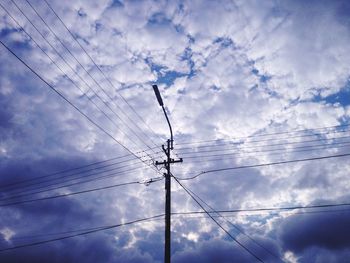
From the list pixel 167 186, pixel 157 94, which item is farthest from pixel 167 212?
pixel 157 94

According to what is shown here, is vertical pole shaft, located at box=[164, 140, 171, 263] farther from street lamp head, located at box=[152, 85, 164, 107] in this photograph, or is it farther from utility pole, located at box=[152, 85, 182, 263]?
street lamp head, located at box=[152, 85, 164, 107]

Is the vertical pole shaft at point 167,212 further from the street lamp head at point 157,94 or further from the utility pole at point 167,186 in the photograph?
the street lamp head at point 157,94

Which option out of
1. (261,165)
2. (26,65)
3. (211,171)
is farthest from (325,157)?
(26,65)

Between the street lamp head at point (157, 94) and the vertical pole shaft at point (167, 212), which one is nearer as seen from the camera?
the vertical pole shaft at point (167, 212)

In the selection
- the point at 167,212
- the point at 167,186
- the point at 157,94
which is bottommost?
the point at 167,212

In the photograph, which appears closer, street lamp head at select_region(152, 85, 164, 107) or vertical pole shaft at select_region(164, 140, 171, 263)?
vertical pole shaft at select_region(164, 140, 171, 263)

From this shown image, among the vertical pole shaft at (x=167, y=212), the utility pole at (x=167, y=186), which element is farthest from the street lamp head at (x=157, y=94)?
the vertical pole shaft at (x=167, y=212)

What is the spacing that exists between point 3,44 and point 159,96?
6.95 meters

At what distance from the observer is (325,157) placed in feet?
51.9

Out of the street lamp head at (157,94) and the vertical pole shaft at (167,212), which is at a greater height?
the street lamp head at (157,94)

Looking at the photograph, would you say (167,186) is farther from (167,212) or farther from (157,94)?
(157,94)

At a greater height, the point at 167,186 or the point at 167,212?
the point at 167,186

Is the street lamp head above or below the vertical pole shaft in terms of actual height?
above

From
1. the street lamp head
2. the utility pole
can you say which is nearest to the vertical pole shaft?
the utility pole
